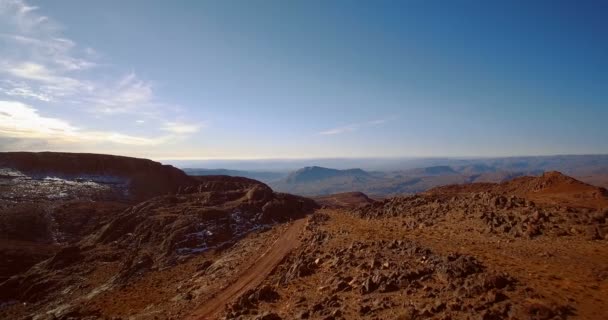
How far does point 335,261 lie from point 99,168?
72506mm

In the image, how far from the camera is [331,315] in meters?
A: 13.9

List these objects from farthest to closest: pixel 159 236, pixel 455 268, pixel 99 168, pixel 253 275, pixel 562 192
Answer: pixel 99 168 → pixel 159 236 → pixel 562 192 → pixel 253 275 → pixel 455 268

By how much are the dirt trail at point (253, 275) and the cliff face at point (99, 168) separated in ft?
166

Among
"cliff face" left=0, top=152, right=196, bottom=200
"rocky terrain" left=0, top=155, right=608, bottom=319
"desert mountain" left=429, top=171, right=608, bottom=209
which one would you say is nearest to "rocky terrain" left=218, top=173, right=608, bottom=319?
"rocky terrain" left=0, top=155, right=608, bottom=319

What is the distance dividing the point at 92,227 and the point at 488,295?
163 ft

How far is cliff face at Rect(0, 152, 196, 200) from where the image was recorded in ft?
240

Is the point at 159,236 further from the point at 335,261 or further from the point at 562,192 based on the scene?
the point at 562,192

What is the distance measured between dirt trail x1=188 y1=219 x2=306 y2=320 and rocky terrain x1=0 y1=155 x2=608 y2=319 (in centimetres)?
11

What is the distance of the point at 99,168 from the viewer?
75875mm

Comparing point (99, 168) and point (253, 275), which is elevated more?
point (99, 168)

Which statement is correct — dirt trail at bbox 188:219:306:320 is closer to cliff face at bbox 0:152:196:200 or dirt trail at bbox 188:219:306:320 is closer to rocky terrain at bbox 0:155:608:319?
rocky terrain at bbox 0:155:608:319

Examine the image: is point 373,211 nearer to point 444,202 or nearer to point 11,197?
point 444,202

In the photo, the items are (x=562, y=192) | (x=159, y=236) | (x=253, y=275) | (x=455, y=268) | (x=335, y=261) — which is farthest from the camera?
(x=159, y=236)

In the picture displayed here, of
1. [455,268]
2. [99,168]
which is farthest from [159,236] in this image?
[99,168]
